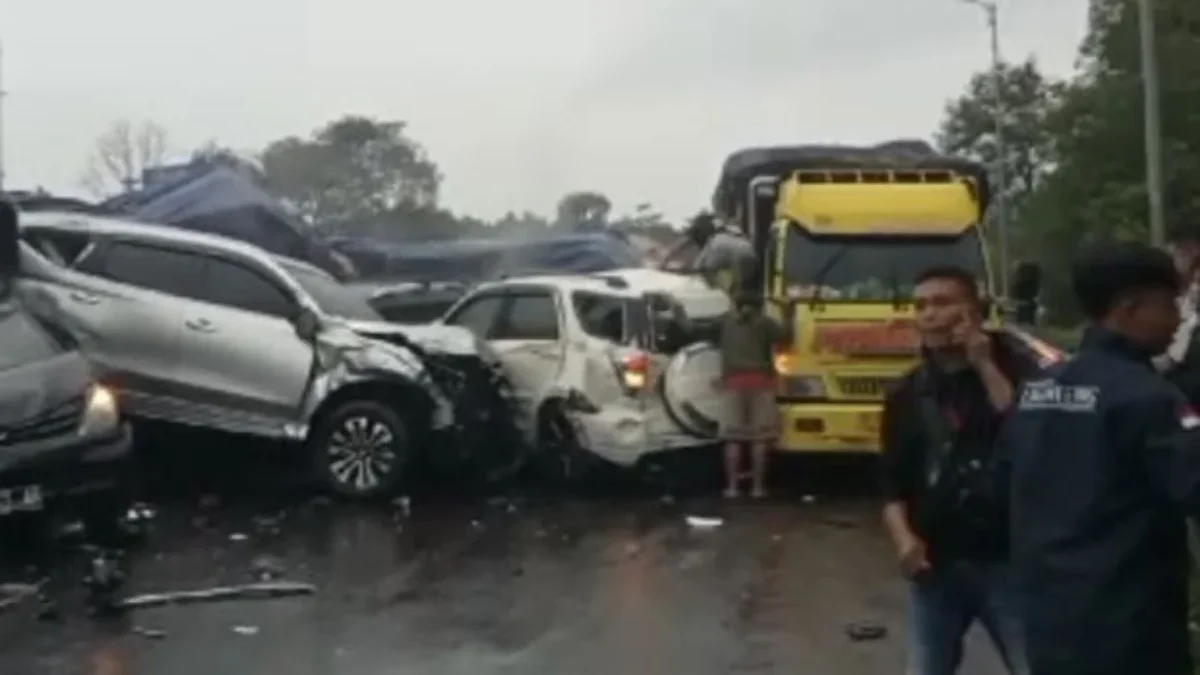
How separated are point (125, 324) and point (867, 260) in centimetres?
591

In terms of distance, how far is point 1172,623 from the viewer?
4.93 m

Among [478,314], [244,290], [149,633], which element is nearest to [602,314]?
[478,314]

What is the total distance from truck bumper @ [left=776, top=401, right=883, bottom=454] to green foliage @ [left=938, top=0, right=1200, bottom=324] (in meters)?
25.4

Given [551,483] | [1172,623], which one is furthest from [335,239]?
[1172,623]

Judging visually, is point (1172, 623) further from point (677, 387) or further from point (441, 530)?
point (677, 387)

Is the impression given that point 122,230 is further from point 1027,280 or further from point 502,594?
point 1027,280

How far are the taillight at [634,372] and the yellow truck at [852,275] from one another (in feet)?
3.49

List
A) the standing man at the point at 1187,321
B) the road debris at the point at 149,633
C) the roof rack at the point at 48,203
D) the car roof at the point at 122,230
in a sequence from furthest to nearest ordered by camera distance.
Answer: the roof rack at the point at 48,203
the car roof at the point at 122,230
the road debris at the point at 149,633
the standing man at the point at 1187,321

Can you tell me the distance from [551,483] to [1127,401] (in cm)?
1393

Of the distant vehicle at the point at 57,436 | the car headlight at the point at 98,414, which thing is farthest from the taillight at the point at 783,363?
the car headlight at the point at 98,414

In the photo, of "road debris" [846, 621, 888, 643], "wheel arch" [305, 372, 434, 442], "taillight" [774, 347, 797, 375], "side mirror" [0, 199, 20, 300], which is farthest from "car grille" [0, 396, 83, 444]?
"taillight" [774, 347, 797, 375]

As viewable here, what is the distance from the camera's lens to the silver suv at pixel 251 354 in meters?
17.1

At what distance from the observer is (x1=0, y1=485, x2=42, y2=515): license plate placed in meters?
13.0

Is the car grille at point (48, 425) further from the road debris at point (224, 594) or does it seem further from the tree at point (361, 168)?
the tree at point (361, 168)
